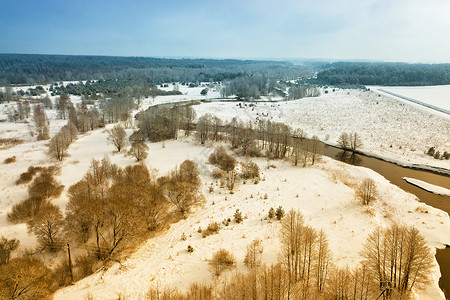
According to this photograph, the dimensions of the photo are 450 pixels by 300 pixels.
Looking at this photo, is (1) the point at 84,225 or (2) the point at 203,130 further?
(2) the point at 203,130

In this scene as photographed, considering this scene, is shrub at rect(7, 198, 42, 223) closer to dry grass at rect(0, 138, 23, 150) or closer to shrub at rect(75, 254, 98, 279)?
shrub at rect(75, 254, 98, 279)

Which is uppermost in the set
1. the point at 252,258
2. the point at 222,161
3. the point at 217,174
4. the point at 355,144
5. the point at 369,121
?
the point at 369,121

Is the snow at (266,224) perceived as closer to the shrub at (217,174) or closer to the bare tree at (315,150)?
the shrub at (217,174)

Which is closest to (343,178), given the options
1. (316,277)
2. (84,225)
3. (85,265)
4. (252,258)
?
(316,277)

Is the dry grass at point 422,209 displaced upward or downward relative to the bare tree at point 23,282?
downward

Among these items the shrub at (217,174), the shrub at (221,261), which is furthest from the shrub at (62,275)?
the shrub at (217,174)

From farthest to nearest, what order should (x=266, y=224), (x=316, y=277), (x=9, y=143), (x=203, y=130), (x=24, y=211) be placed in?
(x=203, y=130) < (x=9, y=143) < (x=266, y=224) < (x=24, y=211) < (x=316, y=277)

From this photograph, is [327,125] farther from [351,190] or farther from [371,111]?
[351,190]

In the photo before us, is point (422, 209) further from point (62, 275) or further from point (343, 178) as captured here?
point (62, 275)
